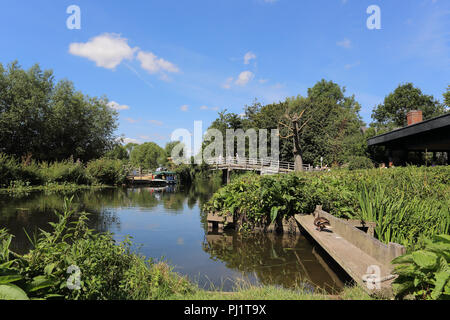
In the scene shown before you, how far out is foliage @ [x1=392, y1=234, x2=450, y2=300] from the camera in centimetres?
232

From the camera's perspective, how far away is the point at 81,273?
2826 mm

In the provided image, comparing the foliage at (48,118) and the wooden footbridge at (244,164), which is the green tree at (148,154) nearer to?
the foliage at (48,118)

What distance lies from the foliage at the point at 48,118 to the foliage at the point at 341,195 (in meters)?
28.0

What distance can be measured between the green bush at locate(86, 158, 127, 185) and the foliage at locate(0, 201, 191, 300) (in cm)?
2634

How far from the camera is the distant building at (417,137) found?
10.7 m

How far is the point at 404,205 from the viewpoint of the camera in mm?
5234

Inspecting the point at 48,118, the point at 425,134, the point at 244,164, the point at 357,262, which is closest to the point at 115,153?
the point at 48,118

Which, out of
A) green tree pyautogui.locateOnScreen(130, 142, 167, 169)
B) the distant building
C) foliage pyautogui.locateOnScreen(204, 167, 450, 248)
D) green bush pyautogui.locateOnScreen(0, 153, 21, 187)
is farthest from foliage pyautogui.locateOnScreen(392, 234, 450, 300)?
green tree pyautogui.locateOnScreen(130, 142, 167, 169)

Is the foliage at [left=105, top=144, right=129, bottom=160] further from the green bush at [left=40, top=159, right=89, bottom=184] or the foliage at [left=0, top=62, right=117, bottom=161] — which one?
the green bush at [left=40, top=159, right=89, bottom=184]
